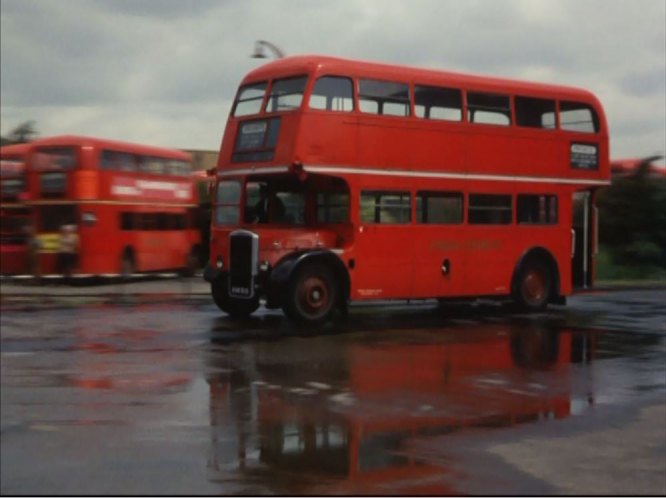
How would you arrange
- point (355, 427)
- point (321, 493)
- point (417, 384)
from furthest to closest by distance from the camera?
point (417, 384) → point (355, 427) → point (321, 493)

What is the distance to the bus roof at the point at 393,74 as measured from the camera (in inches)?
663

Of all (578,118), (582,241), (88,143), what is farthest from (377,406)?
(88,143)

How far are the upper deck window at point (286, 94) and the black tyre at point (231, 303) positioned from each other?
9.72 feet

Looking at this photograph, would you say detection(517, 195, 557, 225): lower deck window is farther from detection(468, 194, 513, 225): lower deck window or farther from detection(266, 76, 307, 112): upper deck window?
detection(266, 76, 307, 112): upper deck window

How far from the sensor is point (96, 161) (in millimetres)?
25641

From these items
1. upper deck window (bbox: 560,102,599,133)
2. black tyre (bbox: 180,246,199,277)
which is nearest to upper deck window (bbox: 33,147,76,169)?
black tyre (bbox: 180,246,199,277)

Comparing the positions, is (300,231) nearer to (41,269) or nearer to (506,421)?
(506,421)

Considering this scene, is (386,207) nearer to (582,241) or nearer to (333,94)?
(333,94)

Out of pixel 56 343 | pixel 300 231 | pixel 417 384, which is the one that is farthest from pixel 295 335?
pixel 417 384

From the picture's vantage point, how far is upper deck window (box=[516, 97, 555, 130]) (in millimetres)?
19375

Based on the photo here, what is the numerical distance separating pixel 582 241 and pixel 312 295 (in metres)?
6.58

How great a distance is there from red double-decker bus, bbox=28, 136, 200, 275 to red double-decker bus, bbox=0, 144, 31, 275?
45 cm

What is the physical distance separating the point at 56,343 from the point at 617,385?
6.49 meters

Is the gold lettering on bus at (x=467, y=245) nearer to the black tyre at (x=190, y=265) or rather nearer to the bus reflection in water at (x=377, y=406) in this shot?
the bus reflection in water at (x=377, y=406)
